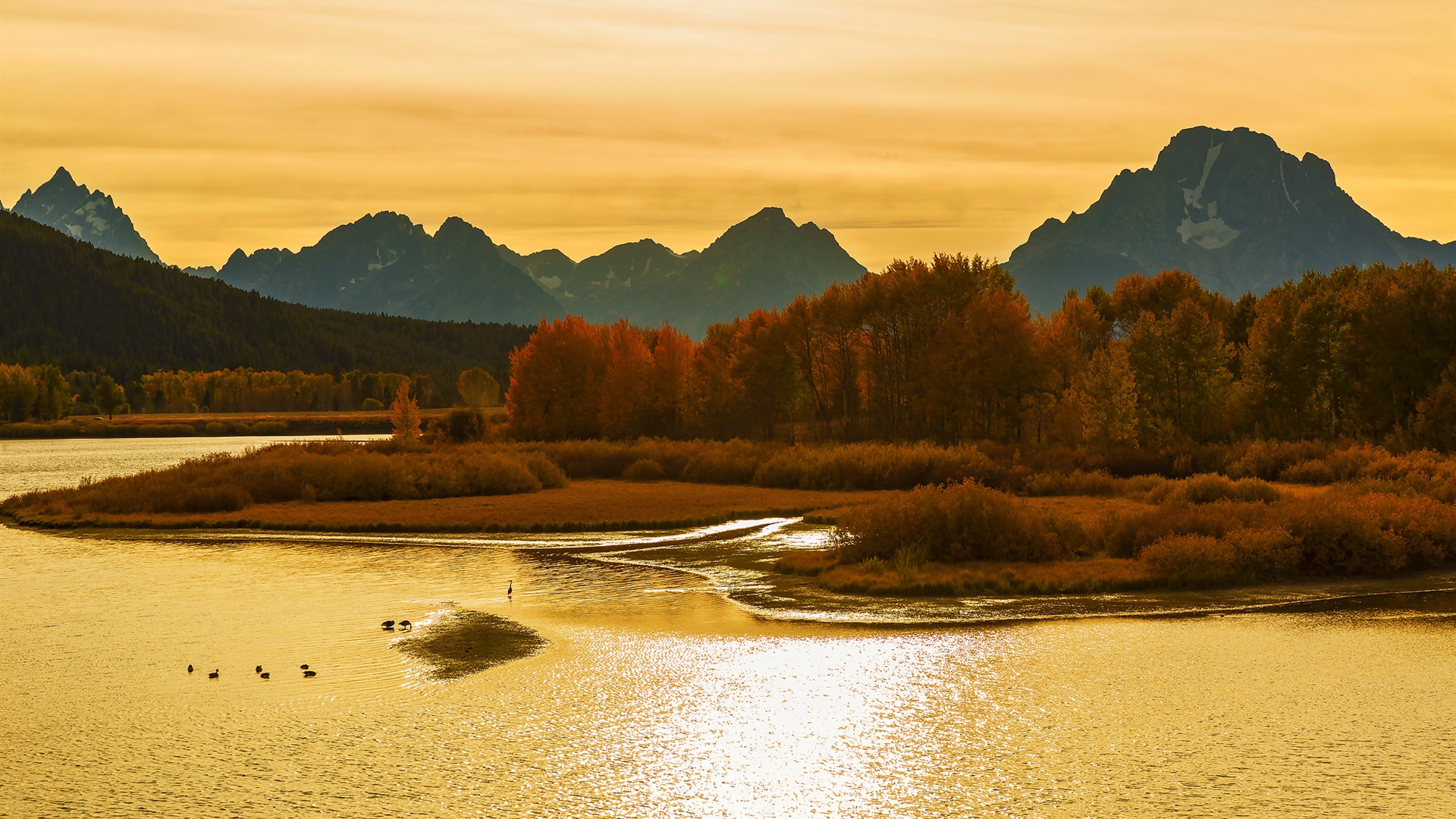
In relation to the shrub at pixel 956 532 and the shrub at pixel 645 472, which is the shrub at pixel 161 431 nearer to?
the shrub at pixel 645 472

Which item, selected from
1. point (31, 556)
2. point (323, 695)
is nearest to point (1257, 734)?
point (323, 695)

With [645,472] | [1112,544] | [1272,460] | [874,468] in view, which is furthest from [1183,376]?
[1112,544]

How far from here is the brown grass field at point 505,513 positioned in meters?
49.4

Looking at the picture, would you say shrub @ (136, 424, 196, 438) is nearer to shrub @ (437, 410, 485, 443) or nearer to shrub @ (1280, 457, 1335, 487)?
shrub @ (437, 410, 485, 443)

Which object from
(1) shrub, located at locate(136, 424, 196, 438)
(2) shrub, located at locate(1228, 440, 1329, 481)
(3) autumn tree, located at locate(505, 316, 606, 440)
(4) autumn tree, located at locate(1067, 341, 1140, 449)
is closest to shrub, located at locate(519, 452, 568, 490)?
(4) autumn tree, located at locate(1067, 341, 1140, 449)

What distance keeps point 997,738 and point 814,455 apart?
51246 millimetres

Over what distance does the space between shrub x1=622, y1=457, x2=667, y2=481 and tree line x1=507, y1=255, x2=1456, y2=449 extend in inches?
769

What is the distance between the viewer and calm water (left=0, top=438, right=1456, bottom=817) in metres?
15.3

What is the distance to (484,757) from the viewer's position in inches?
666

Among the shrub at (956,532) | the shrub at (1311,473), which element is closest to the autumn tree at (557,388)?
the shrub at (1311,473)

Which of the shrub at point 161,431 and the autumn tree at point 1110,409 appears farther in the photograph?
the shrub at point 161,431

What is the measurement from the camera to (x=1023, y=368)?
7869 centimetres

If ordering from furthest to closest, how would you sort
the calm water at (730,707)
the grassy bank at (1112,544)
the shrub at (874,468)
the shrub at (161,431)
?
the shrub at (161,431), the shrub at (874,468), the grassy bank at (1112,544), the calm water at (730,707)

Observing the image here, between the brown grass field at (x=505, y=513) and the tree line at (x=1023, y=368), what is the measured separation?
22.9m
